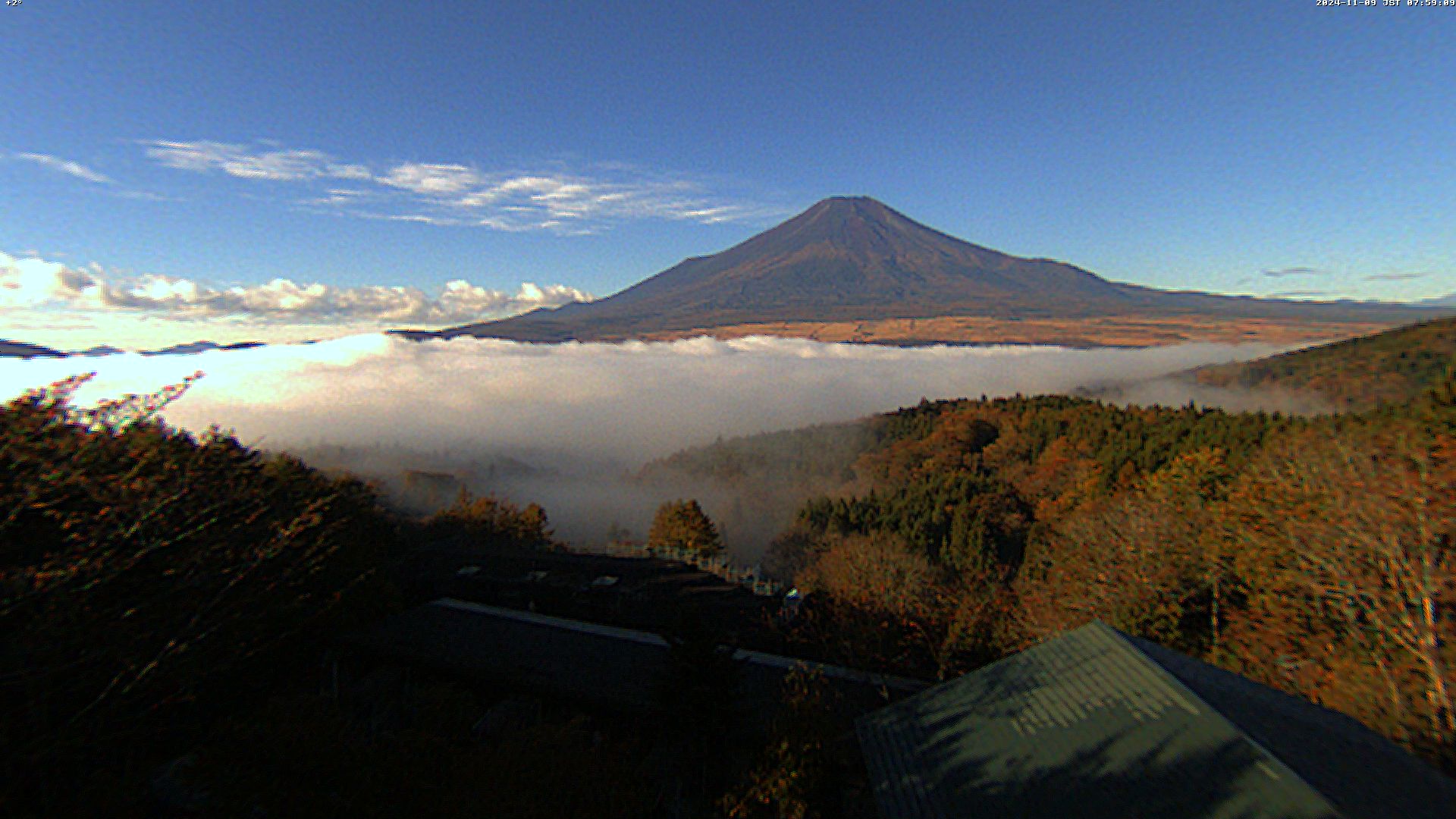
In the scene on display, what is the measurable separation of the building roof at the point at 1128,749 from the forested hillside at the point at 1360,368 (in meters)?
39.7

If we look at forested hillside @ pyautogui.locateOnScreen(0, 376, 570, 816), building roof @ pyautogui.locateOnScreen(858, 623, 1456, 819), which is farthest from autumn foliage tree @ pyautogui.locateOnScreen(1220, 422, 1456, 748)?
forested hillside @ pyautogui.locateOnScreen(0, 376, 570, 816)

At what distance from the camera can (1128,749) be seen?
8383 millimetres

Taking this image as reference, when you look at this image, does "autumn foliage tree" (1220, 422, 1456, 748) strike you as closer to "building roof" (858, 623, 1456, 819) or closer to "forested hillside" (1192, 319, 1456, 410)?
"building roof" (858, 623, 1456, 819)

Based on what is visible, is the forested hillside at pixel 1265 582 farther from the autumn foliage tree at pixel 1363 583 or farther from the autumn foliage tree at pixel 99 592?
the autumn foliage tree at pixel 99 592

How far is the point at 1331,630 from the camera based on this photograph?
14.9 metres

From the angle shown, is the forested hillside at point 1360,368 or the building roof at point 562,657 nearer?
the building roof at point 562,657

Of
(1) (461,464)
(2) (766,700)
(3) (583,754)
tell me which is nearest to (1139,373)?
(2) (766,700)

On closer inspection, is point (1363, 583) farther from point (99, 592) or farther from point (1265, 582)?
point (99, 592)

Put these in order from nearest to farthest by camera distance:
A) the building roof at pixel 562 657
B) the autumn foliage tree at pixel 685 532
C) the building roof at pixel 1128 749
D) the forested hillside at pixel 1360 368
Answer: the building roof at pixel 1128 749 → the building roof at pixel 562 657 → the forested hillside at pixel 1360 368 → the autumn foliage tree at pixel 685 532

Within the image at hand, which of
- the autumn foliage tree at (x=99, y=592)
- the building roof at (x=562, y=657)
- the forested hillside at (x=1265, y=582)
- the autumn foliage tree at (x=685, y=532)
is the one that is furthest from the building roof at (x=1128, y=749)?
the autumn foliage tree at (x=685, y=532)

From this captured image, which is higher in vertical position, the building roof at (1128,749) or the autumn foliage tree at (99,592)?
the autumn foliage tree at (99,592)

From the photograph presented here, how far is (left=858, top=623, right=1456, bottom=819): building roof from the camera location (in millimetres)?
7062

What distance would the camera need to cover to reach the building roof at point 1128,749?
7.06 m

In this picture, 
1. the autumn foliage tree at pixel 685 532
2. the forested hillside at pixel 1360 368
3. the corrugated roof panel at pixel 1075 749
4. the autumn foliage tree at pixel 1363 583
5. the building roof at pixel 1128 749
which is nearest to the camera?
the building roof at pixel 1128 749
